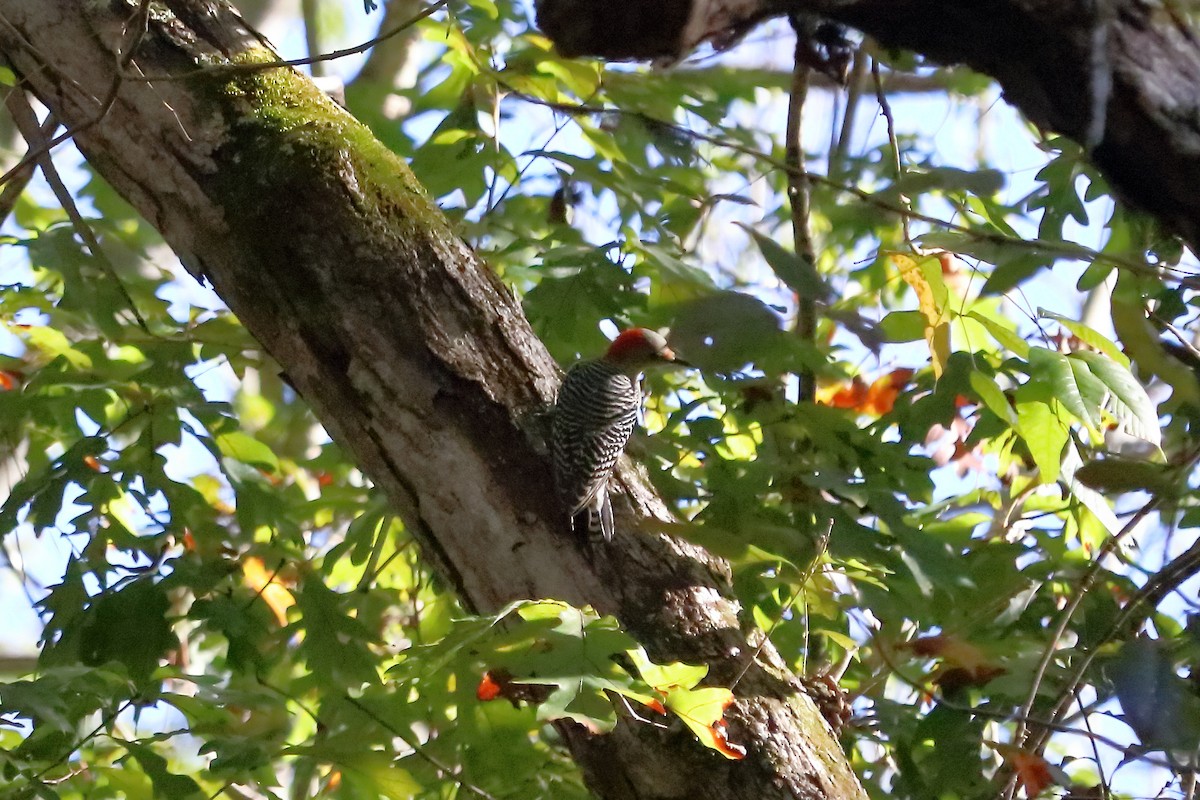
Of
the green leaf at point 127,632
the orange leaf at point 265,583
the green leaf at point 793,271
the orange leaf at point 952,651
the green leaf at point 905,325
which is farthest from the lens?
the orange leaf at point 265,583

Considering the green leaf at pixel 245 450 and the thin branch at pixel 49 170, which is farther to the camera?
the green leaf at pixel 245 450

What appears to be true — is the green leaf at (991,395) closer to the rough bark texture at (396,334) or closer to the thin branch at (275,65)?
the rough bark texture at (396,334)

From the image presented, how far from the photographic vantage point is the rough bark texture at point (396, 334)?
2088 mm

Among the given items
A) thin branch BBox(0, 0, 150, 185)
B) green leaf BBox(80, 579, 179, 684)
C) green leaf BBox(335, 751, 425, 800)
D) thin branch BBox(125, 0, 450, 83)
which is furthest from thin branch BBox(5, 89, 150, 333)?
green leaf BBox(335, 751, 425, 800)

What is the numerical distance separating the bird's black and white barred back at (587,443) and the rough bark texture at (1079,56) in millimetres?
945

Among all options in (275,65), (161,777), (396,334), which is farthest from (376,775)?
(275,65)

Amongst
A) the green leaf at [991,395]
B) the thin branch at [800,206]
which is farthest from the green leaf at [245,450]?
the green leaf at [991,395]

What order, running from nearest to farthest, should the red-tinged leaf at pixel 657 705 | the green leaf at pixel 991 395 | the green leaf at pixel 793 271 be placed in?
the green leaf at pixel 793 271, the red-tinged leaf at pixel 657 705, the green leaf at pixel 991 395

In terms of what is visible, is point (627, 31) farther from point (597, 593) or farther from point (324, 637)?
point (324, 637)

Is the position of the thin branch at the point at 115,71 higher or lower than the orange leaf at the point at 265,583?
higher

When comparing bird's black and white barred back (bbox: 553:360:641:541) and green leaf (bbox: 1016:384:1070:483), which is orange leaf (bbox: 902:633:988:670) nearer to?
green leaf (bbox: 1016:384:1070:483)

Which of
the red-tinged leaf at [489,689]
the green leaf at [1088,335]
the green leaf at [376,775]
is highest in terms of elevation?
the green leaf at [1088,335]

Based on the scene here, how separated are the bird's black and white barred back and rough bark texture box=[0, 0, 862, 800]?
47 mm

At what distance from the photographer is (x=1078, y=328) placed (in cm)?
227
